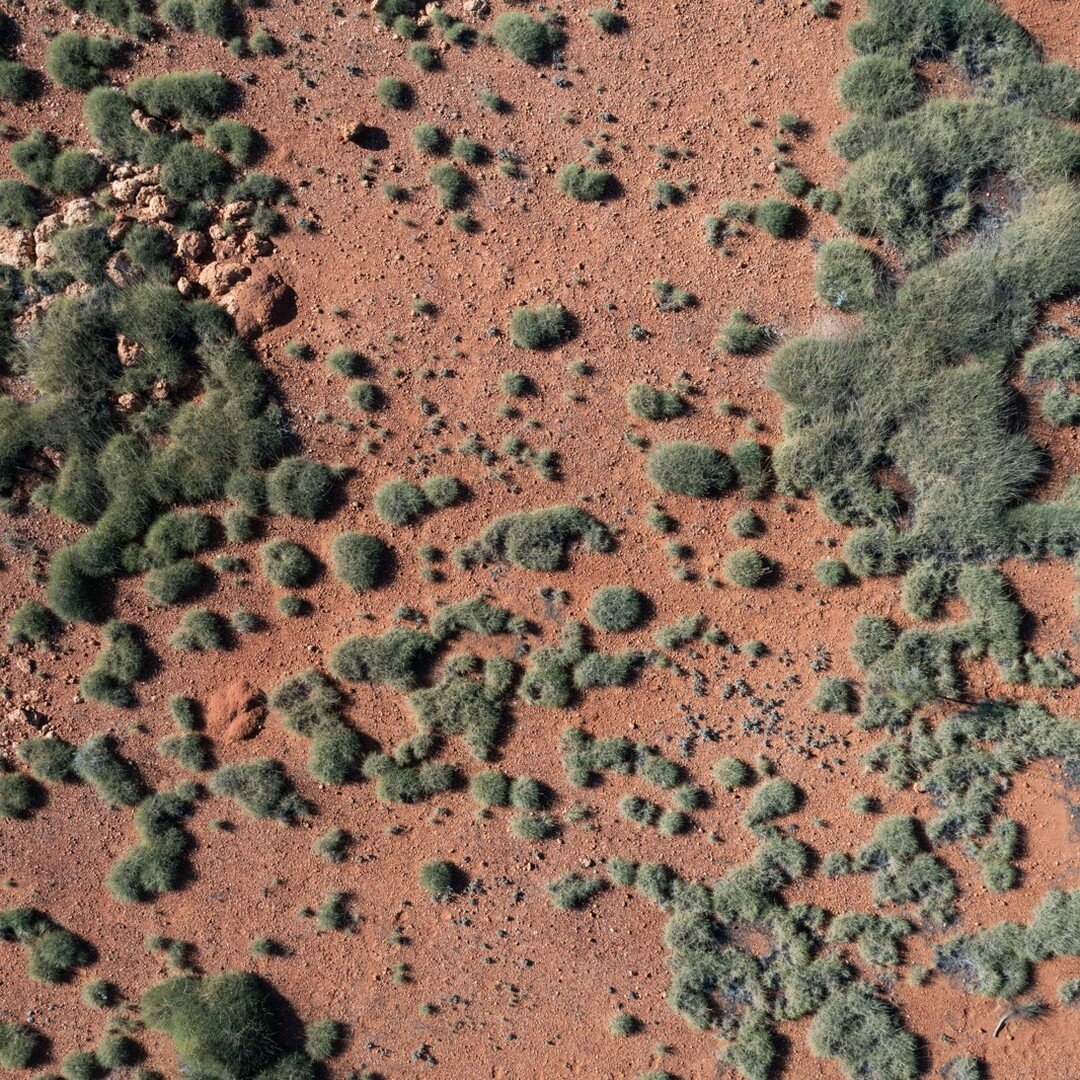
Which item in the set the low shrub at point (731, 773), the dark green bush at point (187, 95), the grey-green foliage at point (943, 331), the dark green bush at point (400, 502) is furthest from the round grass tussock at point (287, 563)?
the grey-green foliage at point (943, 331)

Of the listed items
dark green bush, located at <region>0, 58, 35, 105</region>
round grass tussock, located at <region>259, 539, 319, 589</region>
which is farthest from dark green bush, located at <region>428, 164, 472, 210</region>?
dark green bush, located at <region>0, 58, 35, 105</region>

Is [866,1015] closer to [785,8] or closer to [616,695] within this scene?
[616,695]

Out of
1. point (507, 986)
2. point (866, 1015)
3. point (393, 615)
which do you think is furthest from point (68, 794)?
point (866, 1015)

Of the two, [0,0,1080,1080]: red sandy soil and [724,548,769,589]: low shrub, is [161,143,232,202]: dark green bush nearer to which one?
[0,0,1080,1080]: red sandy soil

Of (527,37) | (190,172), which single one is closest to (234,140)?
(190,172)

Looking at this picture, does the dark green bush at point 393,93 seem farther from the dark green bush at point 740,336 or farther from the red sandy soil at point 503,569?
the dark green bush at point 740,336
